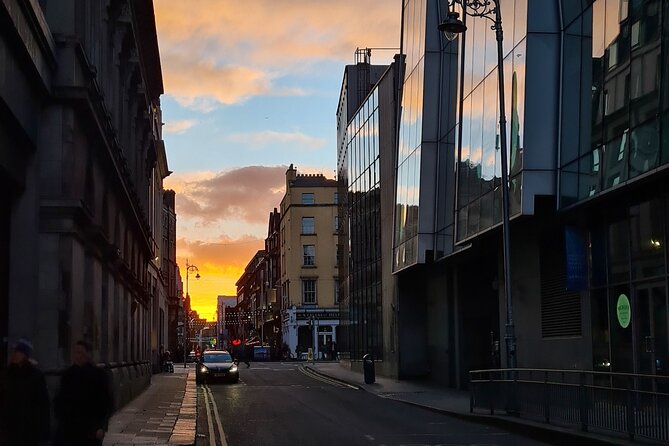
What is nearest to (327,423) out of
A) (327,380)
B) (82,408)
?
(82,408)

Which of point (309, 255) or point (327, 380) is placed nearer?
point (327, 380)

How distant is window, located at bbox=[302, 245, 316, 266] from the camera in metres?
101

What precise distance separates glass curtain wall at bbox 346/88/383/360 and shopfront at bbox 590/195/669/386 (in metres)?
23.7

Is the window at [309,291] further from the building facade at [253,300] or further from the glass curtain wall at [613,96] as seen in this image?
the glass curtain wall at [613,96]

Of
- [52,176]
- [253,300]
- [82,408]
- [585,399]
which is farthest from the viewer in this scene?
[253,300]

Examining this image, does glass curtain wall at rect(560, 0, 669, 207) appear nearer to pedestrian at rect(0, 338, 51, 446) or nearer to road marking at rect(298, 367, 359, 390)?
pedestrian at rect(0, 338, 51, 446)

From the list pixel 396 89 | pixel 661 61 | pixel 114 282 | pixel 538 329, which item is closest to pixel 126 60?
pixel 114 282

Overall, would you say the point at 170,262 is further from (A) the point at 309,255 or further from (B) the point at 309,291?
(B) the point at 309,291

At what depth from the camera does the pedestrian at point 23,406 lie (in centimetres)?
909

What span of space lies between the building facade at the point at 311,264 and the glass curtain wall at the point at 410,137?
196 ft

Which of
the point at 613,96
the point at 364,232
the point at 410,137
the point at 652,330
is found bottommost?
the point at 652,330

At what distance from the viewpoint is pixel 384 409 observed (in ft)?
87.0

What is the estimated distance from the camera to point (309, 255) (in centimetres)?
10144

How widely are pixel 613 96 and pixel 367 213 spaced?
2930 centimetres
